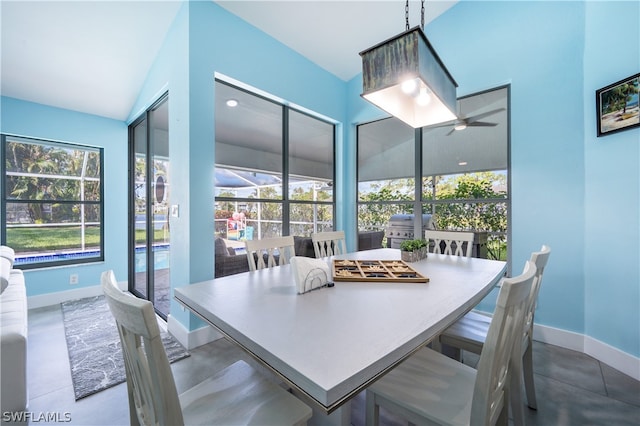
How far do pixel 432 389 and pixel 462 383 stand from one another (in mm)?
144

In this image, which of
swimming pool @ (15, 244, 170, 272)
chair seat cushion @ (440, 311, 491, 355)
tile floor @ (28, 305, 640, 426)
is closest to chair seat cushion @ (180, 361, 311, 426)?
tile floor @ (28, 305, 640, 426)

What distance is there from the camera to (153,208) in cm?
322

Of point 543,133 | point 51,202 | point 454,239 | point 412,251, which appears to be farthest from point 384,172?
point 51,202

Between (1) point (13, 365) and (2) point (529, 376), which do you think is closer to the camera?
(1) point (13, 365)

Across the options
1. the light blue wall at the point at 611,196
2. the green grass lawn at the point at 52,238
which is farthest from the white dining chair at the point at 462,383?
the green grass lawn at the point at 52,238

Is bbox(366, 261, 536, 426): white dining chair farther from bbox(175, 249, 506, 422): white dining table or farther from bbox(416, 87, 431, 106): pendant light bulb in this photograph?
bbox(416, 87, 431, 106): pendant light bulb

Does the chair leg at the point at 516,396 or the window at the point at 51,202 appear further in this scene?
the window at the point at 51,202

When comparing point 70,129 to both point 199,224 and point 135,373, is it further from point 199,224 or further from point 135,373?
point 135,373

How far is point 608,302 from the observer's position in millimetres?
2146

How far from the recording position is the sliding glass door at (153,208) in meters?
3.03

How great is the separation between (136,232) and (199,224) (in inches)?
83.8

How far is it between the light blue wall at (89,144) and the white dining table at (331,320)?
→ 3518mm

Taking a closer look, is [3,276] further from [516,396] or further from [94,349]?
[516,396]

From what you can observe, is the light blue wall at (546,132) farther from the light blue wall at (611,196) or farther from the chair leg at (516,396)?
the chair leg at (516,396)
